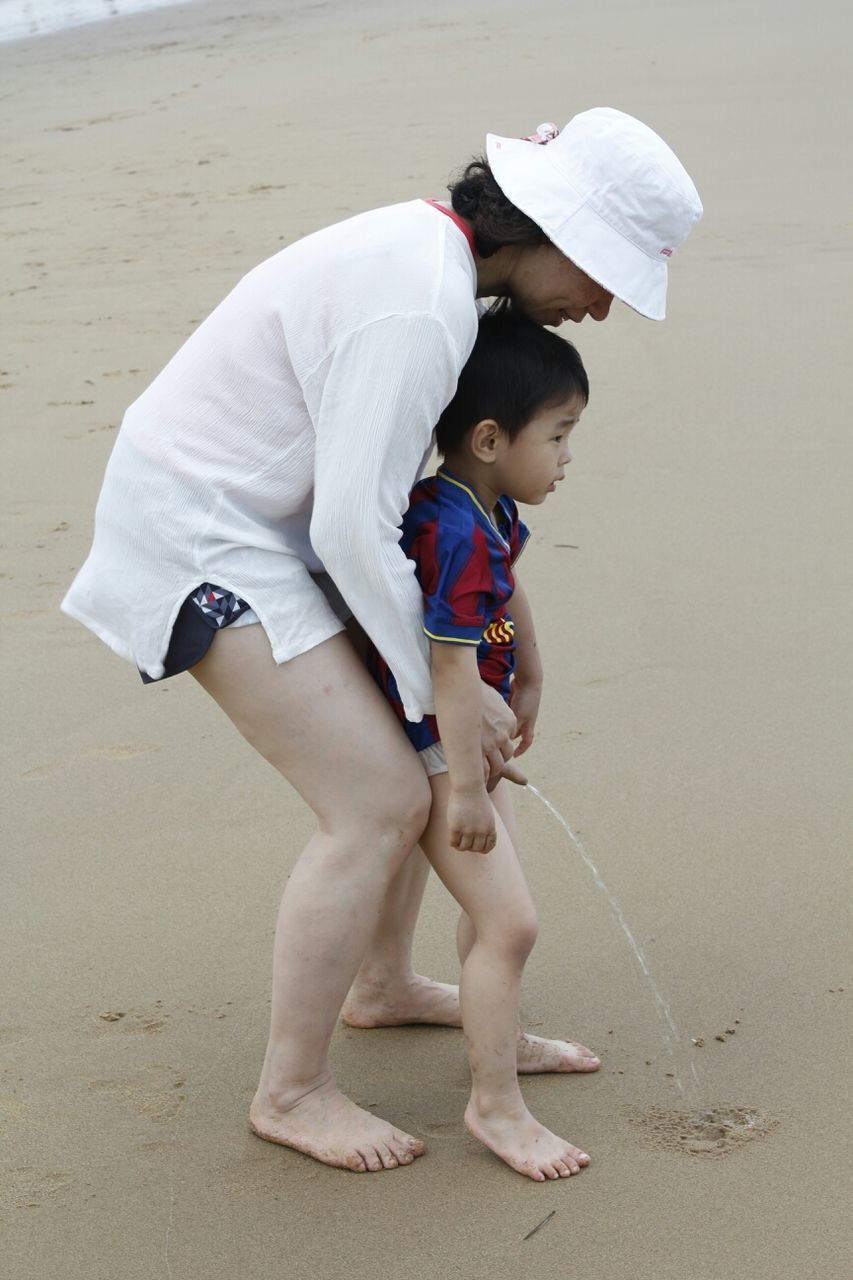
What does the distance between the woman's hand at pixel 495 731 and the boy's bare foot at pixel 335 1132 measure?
56 centimetres

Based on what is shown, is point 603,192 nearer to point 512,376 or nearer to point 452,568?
point 512,376

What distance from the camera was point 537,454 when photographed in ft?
7.03

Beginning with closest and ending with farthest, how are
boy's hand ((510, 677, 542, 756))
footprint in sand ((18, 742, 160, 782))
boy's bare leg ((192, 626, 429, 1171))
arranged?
1. boy's bare leg ((192, 626, 429, 1171))
2. boy's hand ((510, 677, 542, 756))
3. footprint in sand ((18, 742, 160, 782))

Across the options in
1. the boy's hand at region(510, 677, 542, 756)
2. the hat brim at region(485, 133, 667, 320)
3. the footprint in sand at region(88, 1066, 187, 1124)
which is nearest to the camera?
the hat brim at region(485, 133, 667, 320)

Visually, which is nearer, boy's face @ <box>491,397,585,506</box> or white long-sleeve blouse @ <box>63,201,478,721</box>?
white long-sleeve blouse @ <box>63,201,478,721</box>

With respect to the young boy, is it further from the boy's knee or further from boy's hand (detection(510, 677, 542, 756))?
boy's hand (detection(510, 677, 542, 756))

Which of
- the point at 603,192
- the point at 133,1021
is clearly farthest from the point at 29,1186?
the point at 603,192

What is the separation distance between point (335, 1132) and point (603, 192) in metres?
1.40

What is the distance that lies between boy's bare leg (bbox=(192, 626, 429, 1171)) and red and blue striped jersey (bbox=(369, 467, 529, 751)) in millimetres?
102

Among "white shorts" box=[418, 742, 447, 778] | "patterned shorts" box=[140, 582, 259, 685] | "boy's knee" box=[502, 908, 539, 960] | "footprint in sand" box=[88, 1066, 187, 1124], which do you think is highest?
"patterned shorts" box=[140, 582, 259, 685]

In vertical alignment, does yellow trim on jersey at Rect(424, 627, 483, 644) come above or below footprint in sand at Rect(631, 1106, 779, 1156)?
above

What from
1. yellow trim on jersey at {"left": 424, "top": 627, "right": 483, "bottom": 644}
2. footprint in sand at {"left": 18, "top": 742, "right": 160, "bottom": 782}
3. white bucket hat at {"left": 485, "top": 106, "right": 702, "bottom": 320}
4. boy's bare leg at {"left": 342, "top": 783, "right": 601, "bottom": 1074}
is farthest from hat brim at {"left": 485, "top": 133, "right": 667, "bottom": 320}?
footprint in sand at {"left": 18, "top": 742, "right": 160, "bottom": 782}

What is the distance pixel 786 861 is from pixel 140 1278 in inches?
57.0

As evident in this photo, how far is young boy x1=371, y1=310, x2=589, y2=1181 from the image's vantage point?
2.06m
